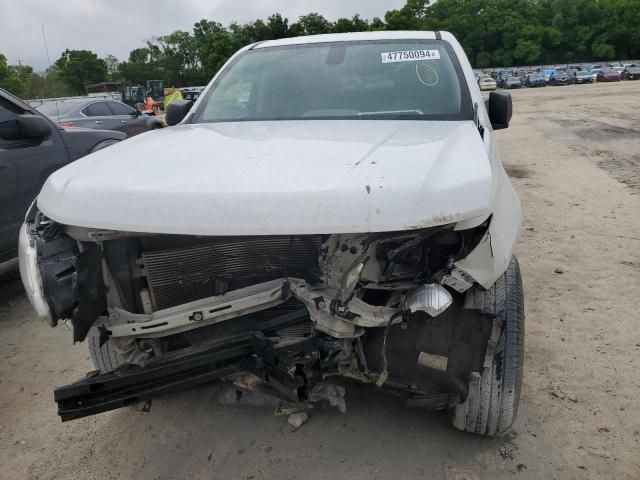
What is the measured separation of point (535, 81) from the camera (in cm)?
4619

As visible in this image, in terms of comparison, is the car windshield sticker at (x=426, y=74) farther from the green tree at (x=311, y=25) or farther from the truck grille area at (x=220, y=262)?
the green tree at (x=311, y=25)

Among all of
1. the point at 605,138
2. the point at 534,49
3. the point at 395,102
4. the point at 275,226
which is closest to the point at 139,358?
the point at 275,226

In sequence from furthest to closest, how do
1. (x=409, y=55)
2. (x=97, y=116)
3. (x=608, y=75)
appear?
(x=608, y=75) → (x=97, y=116) → (x=409, y=55)

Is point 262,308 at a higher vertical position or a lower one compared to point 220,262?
lower

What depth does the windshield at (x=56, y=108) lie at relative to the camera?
9.66 metres

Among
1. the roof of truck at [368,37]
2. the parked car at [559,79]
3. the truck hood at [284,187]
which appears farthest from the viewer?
the parked car at [559,79]

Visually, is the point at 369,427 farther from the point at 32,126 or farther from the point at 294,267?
the point at 32,126

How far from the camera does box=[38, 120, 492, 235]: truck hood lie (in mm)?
1666

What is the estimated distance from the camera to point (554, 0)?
74.6m

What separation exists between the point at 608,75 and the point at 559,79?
4292 mm

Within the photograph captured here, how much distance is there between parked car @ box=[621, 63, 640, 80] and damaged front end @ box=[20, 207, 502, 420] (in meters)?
52.8

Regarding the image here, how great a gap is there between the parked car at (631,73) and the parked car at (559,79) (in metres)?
4.95

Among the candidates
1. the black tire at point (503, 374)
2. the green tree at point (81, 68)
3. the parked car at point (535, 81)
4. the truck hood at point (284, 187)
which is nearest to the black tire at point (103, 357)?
the truck hood at point (284, 187)

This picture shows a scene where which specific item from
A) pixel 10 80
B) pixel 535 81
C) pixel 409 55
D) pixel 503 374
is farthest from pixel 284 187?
pixel 535 81
